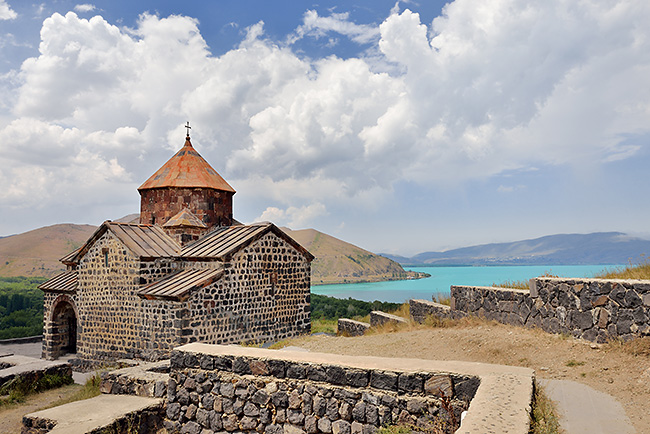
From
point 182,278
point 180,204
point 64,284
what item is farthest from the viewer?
point 64,284

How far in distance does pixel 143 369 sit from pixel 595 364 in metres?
7.39

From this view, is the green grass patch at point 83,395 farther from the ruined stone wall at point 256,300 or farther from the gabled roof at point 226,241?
the gabled roof at point 226,241

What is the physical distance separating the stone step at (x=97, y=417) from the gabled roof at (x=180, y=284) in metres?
6.00

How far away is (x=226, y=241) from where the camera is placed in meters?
14.9

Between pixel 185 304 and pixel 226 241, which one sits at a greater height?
pixel 226 241

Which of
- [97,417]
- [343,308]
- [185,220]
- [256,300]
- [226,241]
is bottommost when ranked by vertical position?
[343,308]

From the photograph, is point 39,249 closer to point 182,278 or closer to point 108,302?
point 108,302

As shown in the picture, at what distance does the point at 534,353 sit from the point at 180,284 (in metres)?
9.61

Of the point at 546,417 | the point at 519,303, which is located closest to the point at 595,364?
the point at 519,303

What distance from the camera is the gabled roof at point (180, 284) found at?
12814mm

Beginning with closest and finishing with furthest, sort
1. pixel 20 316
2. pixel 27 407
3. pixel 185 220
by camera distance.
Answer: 1. pixel 27 407
2. pixel 185 220
3. pixel 20 316

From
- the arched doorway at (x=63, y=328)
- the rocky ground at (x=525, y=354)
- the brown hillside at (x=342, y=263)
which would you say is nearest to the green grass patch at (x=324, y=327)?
the rocky ground at (x=525, y=354)

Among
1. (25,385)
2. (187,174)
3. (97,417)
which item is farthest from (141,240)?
(97,417)

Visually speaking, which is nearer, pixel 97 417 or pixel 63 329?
pixel 97 417
